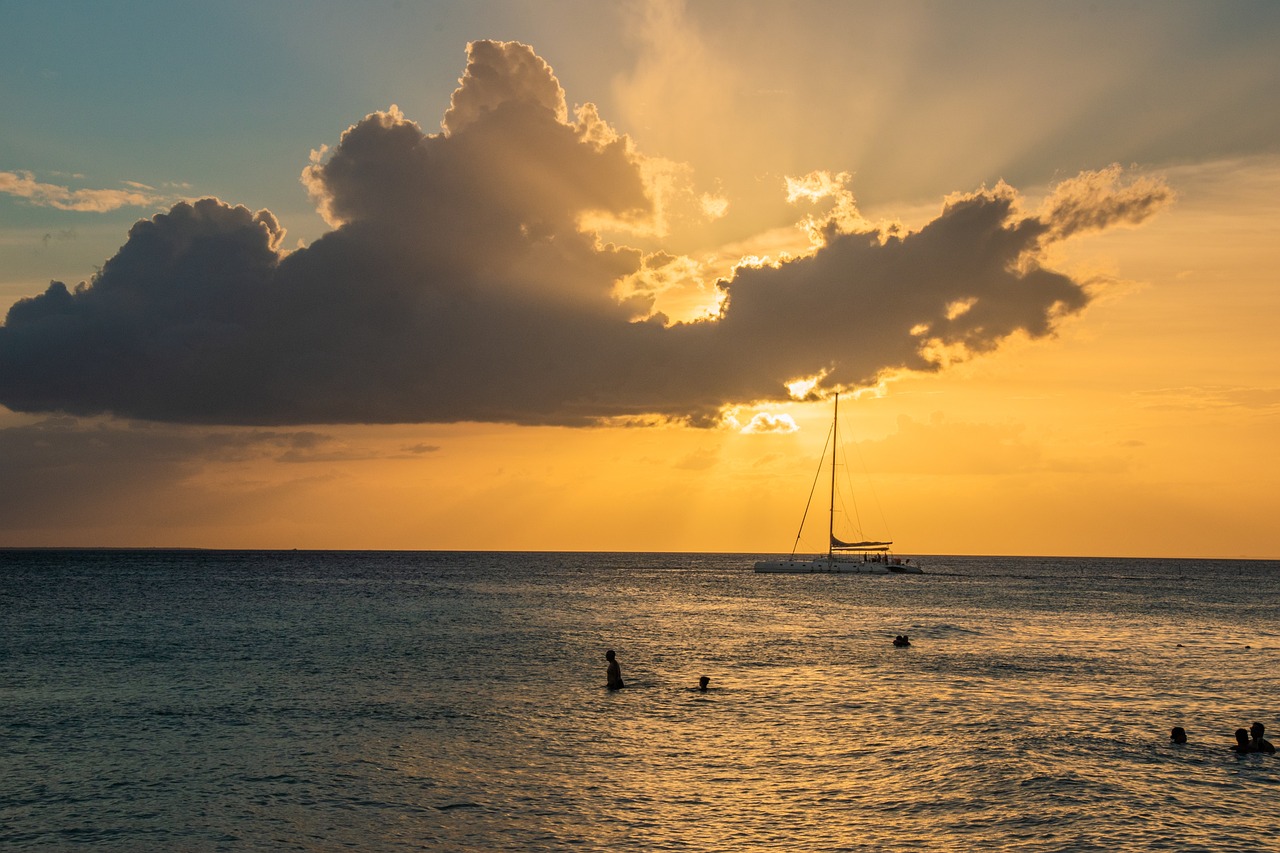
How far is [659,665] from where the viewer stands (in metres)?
61.6

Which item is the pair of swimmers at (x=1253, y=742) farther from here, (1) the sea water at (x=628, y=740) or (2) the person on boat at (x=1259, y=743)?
(1) the sea water at (x=628, y=740)

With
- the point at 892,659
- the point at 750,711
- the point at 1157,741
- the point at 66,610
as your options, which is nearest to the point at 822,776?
the point at 750,711

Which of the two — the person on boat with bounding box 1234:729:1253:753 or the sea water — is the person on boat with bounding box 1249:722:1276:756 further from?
the sea water

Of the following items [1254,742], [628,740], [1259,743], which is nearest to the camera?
[1259,743]

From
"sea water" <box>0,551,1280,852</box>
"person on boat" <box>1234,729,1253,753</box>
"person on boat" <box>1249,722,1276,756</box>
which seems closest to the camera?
"sea water" <box>0,551,1280,852</box>

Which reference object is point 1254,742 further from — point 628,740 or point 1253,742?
point 628,740

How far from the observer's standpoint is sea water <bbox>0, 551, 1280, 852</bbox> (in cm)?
2730

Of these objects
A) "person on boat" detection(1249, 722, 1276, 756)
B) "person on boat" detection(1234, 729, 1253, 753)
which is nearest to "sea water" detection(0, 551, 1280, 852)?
"person on boat" detection(1234, 729, 1253, 753)

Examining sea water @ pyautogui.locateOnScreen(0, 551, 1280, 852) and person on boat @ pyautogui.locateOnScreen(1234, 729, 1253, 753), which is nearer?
sea water @ pyautogui.locateOnScreen(0, 551, 1280, 852)

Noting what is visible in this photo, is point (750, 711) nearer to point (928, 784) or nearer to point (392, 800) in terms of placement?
point (928, 784)

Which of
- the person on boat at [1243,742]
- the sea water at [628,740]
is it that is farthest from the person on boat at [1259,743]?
the sea water at [628,740]

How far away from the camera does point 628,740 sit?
125 feet

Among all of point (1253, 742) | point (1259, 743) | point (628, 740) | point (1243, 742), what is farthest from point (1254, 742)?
point (628, 740)

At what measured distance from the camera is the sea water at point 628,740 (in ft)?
89.6
